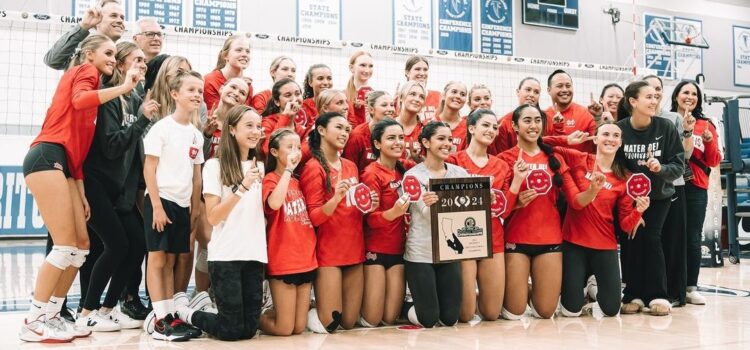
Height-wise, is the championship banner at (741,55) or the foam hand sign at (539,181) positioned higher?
the championship banner at (741,55)

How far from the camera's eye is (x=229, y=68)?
18.5 feet

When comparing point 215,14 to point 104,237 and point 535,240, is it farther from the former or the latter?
point 535,240

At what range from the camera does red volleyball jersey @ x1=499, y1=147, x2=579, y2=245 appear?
498cm

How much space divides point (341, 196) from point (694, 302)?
340 centimetres

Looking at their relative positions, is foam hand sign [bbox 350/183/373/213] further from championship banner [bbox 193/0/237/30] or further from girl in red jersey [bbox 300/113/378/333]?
championship banner [bbox 193/0/237/30]

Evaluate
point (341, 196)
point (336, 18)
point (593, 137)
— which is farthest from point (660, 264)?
point (336, 18)

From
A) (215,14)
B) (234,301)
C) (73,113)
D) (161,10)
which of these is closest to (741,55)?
(215,14)

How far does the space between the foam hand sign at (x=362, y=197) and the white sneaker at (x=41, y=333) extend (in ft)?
6.35

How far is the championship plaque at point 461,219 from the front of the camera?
4543 millimetres

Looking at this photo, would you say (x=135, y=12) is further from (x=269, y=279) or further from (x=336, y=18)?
(x=269, y=279)

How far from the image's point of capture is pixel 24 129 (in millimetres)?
11250

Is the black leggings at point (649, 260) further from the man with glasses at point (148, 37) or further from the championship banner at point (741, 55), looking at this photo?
the championship banner at point (741, 55)

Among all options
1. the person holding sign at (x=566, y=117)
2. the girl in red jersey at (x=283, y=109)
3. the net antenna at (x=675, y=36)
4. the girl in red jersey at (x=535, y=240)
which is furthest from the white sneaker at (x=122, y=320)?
the net antenna at (x=675, y=36)

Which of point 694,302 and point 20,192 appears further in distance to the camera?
point 20,192
